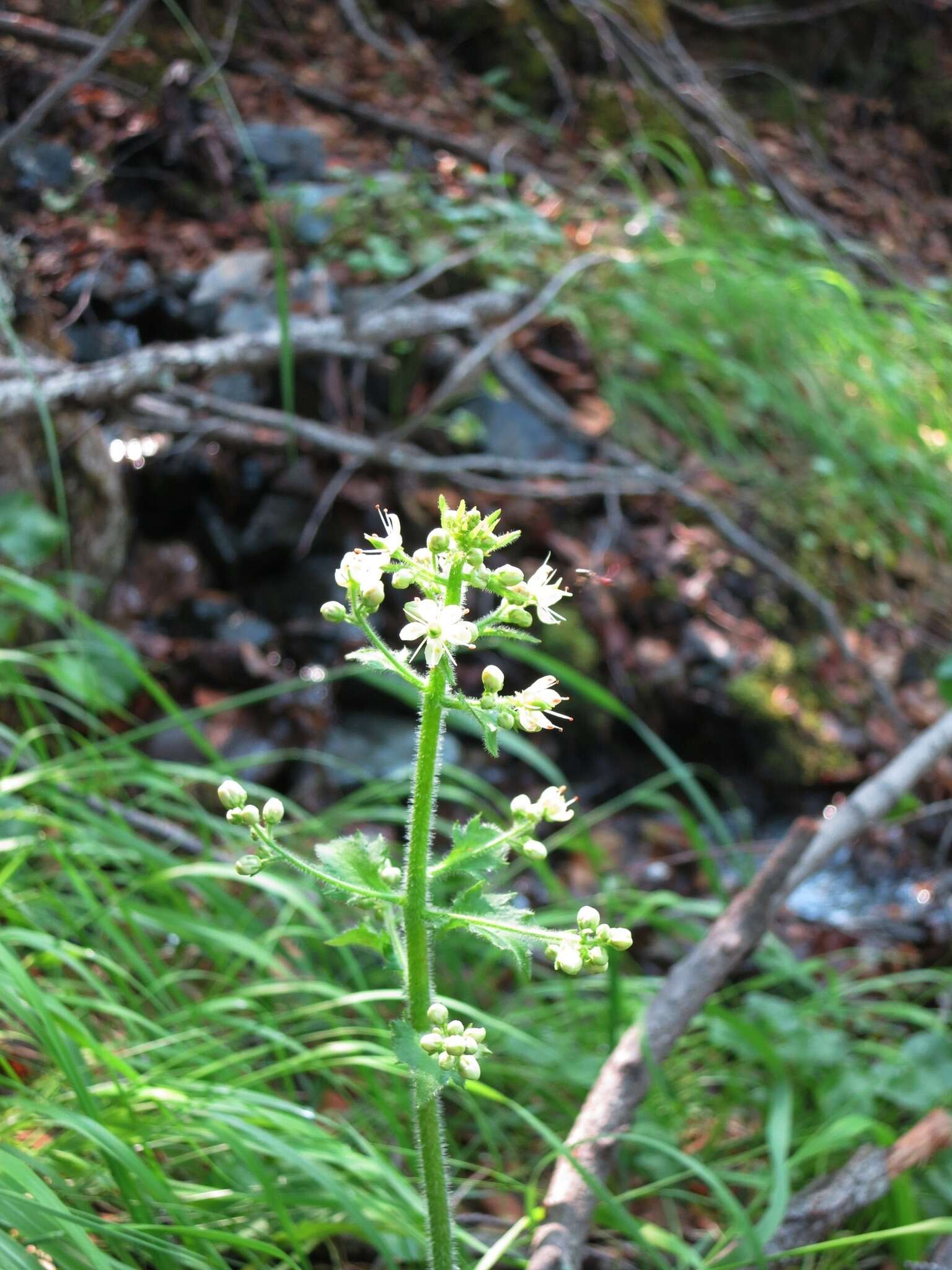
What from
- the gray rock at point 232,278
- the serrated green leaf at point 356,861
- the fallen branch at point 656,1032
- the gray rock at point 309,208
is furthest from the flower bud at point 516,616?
the gray rock at point 309,208

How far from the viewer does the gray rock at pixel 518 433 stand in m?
3.49

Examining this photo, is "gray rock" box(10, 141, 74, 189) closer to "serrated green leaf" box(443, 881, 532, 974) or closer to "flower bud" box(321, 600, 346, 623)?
"flower bud" box(321, 600, 346, 623)

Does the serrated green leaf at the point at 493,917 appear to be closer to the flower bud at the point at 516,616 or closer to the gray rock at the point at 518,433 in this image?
the flower bud at the point at 516,616

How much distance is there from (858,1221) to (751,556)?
2.20m

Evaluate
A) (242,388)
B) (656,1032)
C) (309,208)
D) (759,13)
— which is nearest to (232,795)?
(656,1032)

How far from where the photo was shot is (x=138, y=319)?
345 cm

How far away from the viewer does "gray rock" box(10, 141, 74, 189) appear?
11.4 ft

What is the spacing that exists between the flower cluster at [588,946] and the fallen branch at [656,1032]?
0.52m

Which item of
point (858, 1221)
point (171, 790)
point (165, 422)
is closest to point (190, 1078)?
point (171, 790)

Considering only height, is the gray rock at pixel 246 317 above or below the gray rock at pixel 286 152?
below

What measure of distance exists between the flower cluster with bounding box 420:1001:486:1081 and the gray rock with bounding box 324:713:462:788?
1849mm

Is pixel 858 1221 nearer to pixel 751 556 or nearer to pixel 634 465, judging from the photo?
pixel 751 556

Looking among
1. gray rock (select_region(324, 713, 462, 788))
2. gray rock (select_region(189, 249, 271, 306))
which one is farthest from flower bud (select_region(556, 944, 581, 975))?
gray rock (select_region(189, 249, 271, 306))

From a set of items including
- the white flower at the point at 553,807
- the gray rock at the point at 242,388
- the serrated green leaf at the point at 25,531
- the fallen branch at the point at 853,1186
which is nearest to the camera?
the white flower at the point at 553,807
